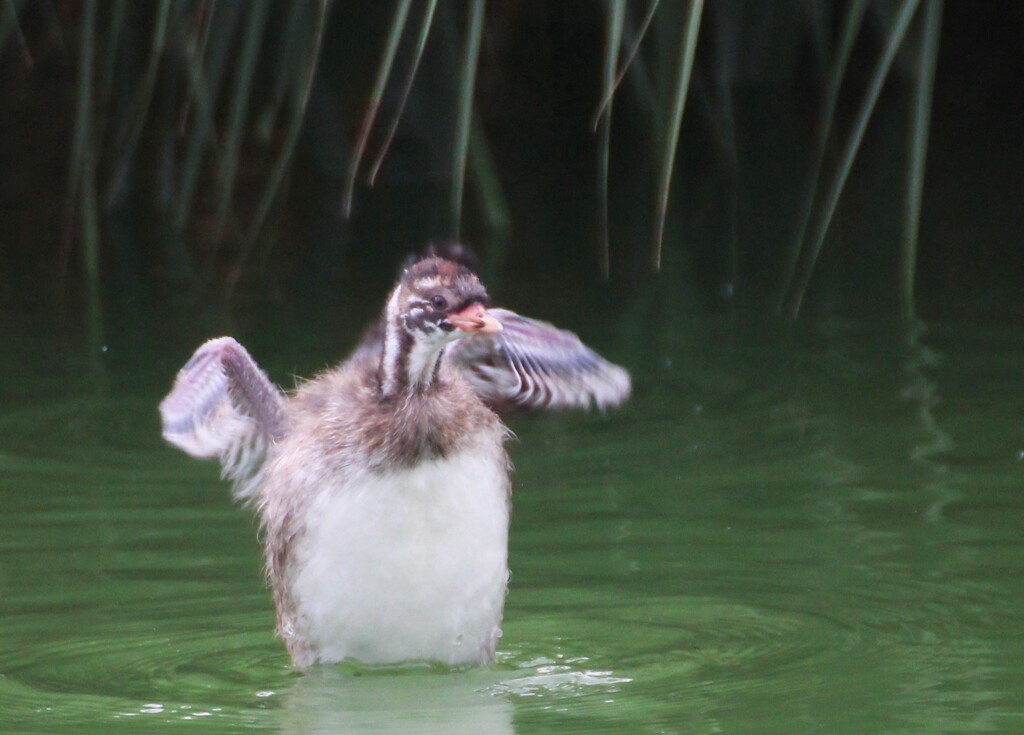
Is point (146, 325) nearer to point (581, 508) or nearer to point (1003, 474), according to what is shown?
point (581, 508)

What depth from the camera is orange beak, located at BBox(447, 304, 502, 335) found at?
15.6 ft

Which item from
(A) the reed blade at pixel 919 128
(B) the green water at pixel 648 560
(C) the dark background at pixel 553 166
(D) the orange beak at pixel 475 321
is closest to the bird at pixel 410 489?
(D) the orange beak at pixel 475 321

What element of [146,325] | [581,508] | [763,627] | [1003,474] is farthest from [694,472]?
[146,325]

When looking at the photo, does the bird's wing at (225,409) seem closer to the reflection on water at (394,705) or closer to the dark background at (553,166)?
the reflection on water at (394,705)

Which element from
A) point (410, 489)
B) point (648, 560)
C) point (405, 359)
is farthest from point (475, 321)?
point (648, 560)

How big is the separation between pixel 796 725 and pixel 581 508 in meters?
2.20

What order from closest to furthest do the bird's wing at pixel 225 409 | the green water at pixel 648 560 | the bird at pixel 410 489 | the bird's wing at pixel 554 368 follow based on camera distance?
the green water at pixel 648 560, the bird at pixel 410 489, the bird's wing at pixel 554 368, the bird's wing at pixel 225 409

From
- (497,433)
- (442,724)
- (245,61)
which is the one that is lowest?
(442,724)

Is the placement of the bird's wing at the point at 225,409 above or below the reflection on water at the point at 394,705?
above

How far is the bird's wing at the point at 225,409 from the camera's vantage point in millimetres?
5566

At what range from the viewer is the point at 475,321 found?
4785 mm

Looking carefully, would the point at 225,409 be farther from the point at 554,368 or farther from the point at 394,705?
the point at 394,705

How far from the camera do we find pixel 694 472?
698 centimetres

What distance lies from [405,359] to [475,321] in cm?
27
